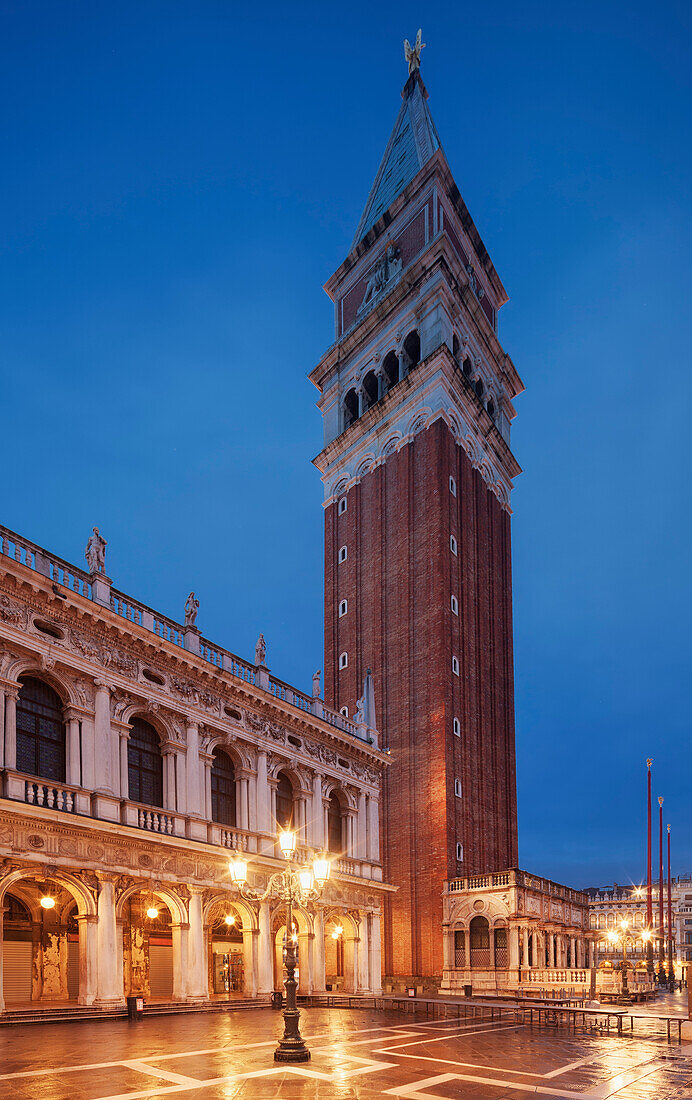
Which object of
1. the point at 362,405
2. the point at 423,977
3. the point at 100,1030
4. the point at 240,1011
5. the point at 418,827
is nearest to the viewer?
the point at 100,1030

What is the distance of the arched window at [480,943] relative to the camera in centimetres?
3875

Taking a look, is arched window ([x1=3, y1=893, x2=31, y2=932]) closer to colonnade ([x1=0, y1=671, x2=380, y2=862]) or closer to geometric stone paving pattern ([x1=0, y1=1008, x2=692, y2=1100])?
colonnade ([x1=0, y1=671, x2=380, y2=862])

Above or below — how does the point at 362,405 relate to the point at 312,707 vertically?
above

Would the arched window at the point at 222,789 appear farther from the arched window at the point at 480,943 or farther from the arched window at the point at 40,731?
the arched window at the point at 480,943

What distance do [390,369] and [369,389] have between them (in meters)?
2.31

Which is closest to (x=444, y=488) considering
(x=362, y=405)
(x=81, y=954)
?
(x=362, y=405)

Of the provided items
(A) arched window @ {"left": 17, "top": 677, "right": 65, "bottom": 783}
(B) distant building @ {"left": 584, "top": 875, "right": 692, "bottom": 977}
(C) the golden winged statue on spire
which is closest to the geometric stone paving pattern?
(A) arched window @ {"left": 17, "top": 677, "right": 65, "bottom": 783}

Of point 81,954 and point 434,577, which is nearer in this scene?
point 81,954

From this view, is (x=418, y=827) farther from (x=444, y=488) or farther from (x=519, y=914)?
(x=444, y=488)

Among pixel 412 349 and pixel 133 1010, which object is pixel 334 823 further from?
pixel 412 349

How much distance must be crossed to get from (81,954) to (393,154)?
64489 mm

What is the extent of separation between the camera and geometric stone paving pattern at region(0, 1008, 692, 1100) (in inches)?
487

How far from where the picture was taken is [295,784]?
3438 centimetres

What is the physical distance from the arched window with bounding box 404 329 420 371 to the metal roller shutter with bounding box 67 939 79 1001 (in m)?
39.5
